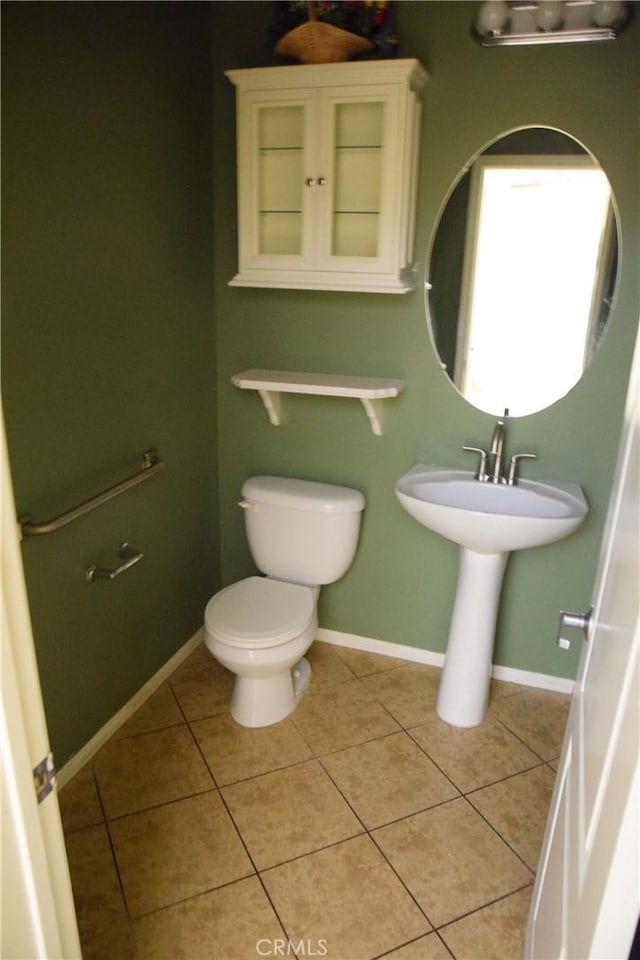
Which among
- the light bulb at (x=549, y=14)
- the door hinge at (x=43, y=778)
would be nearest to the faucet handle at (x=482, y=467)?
the light bulb at (x=549, y=14)

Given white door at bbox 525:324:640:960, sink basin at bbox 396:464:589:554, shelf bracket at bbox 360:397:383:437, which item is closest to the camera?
white door at bbox 525:324:640:960

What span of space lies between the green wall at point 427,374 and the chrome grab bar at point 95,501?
55 cm

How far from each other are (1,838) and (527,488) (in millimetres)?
1824

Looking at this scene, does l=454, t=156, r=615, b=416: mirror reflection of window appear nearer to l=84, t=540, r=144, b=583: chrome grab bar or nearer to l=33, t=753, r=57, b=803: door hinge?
l=84, t=540, r=144, b=583: chrome grab bar

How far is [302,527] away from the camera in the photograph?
2406mm

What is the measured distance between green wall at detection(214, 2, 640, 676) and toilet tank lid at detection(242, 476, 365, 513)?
4.3 inches

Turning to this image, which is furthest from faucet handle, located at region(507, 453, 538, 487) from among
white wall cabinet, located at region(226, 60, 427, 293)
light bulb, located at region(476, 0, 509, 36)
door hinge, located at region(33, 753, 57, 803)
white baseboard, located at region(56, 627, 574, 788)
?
door hinge, located at region(33, 753, 57, 803)

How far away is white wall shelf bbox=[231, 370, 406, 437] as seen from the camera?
2.23 metres

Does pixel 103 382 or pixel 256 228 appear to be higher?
pixel 256 228

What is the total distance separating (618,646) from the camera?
2.79ft

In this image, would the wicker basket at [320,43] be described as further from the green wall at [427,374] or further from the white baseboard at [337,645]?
the white baseboard at [337,645]

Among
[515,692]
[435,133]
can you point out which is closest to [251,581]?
[515,692]

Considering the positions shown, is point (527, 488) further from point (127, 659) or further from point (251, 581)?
point (127, 659)

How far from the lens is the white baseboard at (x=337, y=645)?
82.0 inches
